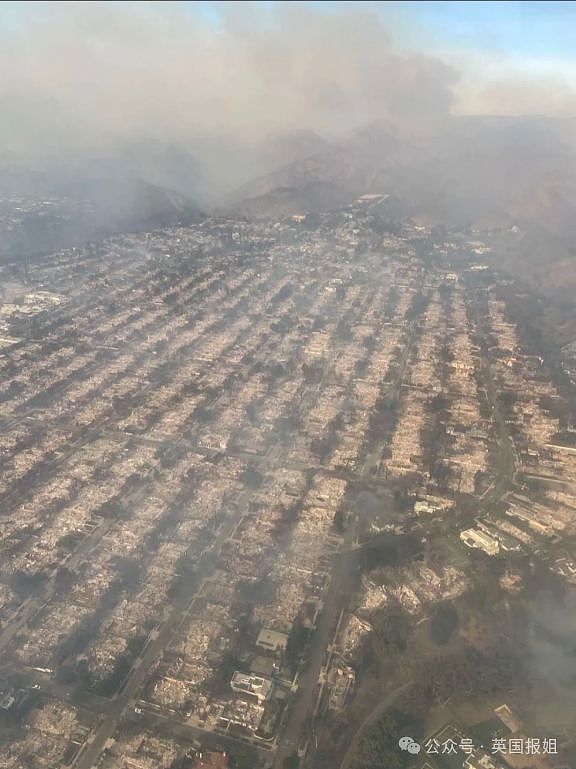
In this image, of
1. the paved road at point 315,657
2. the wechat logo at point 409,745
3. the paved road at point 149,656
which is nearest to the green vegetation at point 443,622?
the paved road at point 315,657

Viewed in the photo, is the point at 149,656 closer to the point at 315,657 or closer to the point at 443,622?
the point at 315,657

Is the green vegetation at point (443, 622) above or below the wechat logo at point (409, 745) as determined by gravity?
above

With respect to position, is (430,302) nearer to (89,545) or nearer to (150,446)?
(150,446)

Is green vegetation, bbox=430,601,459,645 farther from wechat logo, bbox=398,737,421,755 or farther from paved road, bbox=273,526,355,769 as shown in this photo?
wechat logo, bbox=398,737,421,755

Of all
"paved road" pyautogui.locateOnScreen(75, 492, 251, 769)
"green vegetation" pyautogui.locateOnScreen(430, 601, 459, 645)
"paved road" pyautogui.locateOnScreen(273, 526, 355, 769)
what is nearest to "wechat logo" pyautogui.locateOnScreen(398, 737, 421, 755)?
"paved road" pyautogui.locateOnScreen(273, 526, 355, 769)

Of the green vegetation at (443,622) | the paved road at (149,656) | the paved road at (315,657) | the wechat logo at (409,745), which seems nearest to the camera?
the paved road at (149,656)

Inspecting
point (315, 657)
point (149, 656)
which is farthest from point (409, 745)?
point (149, 656)

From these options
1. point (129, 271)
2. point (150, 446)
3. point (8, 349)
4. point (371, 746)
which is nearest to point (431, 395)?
point (150, 446)

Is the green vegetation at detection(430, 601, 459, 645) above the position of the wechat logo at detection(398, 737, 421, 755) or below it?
above

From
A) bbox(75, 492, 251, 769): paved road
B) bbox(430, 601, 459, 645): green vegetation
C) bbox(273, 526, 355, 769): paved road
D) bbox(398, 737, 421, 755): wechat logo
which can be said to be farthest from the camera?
bbox(430, 601, 459, 645): green vegetation

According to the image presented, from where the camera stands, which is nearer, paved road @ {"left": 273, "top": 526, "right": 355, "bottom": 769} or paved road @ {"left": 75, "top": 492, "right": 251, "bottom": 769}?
paved road @ {"left": 75, "top": 492, "right": 251, "bottom": 769}

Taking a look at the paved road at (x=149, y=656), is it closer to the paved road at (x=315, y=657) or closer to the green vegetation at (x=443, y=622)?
the paved road at (x=315, y=657)
